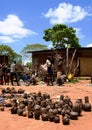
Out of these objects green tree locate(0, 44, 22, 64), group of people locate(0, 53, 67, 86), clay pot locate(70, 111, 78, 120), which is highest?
green tree locate(0, 44, 22, 64)

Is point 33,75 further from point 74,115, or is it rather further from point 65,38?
point 65,38

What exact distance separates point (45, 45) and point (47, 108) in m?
41.0

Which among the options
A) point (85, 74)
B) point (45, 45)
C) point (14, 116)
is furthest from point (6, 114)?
point (45, 45)

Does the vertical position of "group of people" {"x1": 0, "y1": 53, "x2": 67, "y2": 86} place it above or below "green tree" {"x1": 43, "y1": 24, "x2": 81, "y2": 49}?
below

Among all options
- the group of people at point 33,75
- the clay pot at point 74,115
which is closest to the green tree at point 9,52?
the group of people at point 33,75

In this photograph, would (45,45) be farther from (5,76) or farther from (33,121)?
(33,121)

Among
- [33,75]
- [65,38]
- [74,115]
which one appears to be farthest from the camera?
[65,38]

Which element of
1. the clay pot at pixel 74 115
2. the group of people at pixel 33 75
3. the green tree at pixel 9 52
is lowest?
the clay pot at pixel 74 115

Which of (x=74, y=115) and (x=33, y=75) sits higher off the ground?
(x=33, y=75)

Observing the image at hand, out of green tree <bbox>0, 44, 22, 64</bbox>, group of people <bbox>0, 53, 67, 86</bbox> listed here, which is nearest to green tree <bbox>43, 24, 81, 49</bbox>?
green tree <bbox>0, 44, 22, 64</bbox>

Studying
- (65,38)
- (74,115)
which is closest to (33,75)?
(74,115)

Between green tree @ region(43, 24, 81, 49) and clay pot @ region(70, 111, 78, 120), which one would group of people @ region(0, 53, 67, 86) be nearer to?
clay pot @ region(70, 111, 78, 120)

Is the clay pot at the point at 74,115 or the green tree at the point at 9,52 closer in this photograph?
the clay pot at the point at 74,115

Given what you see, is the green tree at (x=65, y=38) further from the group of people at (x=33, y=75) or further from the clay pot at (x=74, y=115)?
the clay pot at (x=74, y=115)
